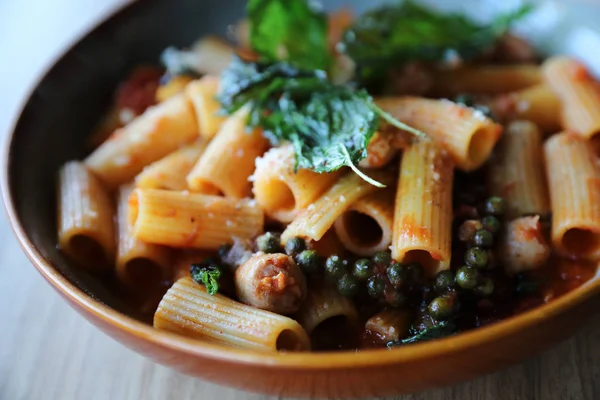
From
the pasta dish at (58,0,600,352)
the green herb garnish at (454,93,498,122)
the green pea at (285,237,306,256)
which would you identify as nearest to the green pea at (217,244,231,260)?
the pasta dish at (58,0,600,352)

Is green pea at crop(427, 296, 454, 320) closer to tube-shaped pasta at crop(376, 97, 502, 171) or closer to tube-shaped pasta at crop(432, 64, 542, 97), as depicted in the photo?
tube-shaped pasta at crop(376, 97, 502, 171)

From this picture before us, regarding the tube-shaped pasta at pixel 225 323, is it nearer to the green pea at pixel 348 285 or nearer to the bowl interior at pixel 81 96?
the green pea at pixel 348 285

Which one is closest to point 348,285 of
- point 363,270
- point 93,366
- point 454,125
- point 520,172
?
point 363,270

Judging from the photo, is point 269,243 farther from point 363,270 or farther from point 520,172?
point 520,172

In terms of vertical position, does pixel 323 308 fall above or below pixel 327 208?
below

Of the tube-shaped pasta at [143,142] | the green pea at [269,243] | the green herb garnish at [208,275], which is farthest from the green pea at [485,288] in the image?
A: the tube-shaped pasta at [143,142]

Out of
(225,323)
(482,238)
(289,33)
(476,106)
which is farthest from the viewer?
(289,33)

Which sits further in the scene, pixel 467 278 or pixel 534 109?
pixel 534 109
